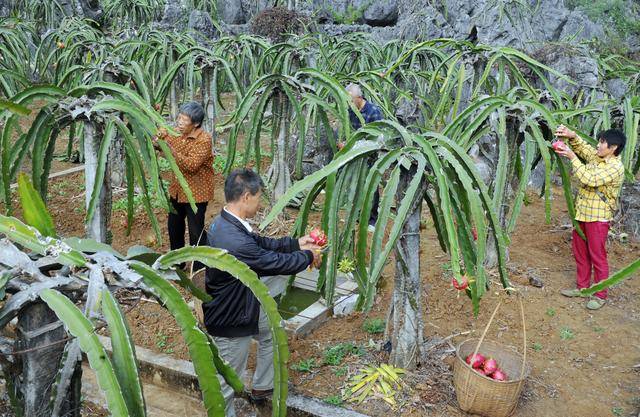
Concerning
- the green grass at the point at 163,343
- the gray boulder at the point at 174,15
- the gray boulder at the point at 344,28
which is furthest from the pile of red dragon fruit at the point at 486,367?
the gray boulder at the point at 174,15

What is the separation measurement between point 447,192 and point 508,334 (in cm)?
200

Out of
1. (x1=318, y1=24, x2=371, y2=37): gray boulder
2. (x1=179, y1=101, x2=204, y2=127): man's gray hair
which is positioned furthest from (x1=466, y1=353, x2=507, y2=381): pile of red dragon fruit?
(x1=318, y1=24, x2=371, y2=37): gray boulder

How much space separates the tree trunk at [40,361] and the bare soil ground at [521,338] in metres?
1.91

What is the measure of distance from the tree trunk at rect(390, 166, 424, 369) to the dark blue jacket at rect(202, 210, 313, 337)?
66 cm

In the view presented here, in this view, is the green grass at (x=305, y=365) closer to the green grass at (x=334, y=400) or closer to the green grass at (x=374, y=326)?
the green grass at (x=334, y=400)

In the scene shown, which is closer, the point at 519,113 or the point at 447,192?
the point at 447,192

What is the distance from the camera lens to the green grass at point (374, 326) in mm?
4383

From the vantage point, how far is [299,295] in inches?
205

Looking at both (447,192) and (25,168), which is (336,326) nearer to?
(447,192)

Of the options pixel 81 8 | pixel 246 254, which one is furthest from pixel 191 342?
pixel 81 8

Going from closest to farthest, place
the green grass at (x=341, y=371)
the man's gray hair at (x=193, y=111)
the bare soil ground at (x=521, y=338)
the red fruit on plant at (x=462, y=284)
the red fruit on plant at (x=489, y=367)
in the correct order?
the red fruit on plant at (x=462, y=284)
the red fruit on plant at (x=489, y=367)
the bare soil ground at (x=521, y=338)
the green grass at (x=341, y=371)
the man's gray hair at (x=193, y=111)

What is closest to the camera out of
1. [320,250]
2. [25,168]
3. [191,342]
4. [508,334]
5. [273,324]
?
[191,342]

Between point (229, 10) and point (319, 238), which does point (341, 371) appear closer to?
point (319, 238)

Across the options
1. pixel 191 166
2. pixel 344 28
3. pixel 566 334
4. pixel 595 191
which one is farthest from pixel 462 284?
pixel 344 28
